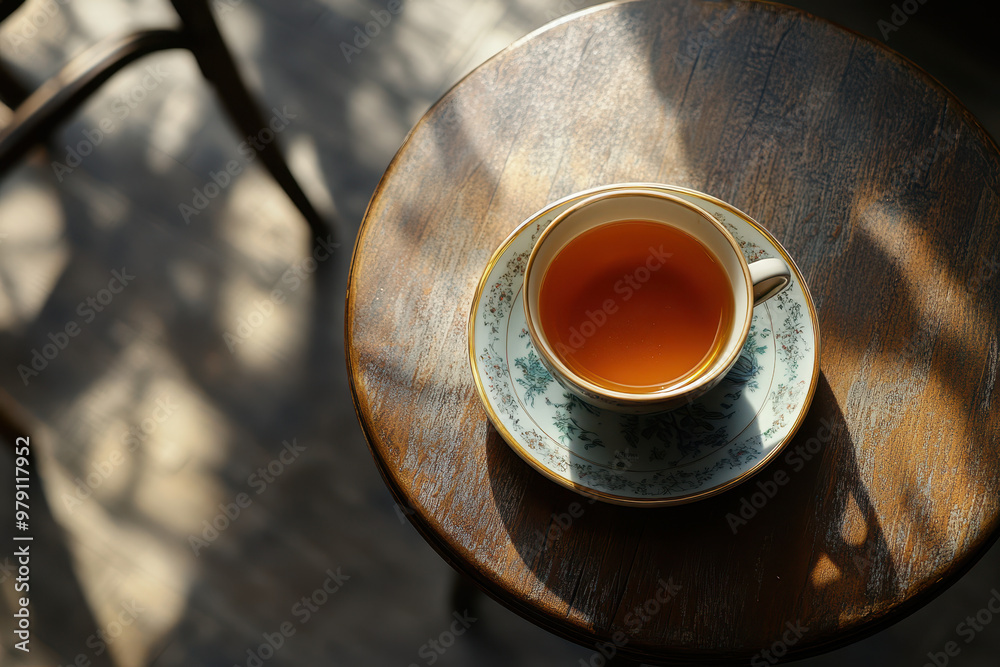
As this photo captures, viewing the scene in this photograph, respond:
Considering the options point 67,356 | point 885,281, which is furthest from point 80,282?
point 885,281

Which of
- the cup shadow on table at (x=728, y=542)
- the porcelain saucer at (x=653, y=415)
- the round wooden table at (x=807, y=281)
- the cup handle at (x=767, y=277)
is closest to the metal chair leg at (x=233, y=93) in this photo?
the round wooden table at (x=807, y=281)

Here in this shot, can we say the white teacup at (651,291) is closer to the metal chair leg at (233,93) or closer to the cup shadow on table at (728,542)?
the cup shadow on table at (728,542)

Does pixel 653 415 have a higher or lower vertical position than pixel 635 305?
lower

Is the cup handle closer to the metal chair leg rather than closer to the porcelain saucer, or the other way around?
the porcelain saucer

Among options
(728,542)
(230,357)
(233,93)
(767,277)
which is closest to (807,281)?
(767,277)

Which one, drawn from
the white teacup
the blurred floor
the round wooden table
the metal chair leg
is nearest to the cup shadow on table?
the round wooden table

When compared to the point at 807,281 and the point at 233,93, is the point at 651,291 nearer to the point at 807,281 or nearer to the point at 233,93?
the point at 807,281

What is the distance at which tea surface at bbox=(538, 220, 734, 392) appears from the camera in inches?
27.5

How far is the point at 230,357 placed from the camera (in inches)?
62.7

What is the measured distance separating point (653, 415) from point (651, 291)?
14 cm

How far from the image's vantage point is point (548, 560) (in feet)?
2.44

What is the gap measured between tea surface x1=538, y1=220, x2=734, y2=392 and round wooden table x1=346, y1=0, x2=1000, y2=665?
6.1 inches

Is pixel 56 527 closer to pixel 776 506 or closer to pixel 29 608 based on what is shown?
pixel 29 608

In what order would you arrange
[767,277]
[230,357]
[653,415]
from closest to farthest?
1. [767,277]
2. [653,415]
3. [230,357]
